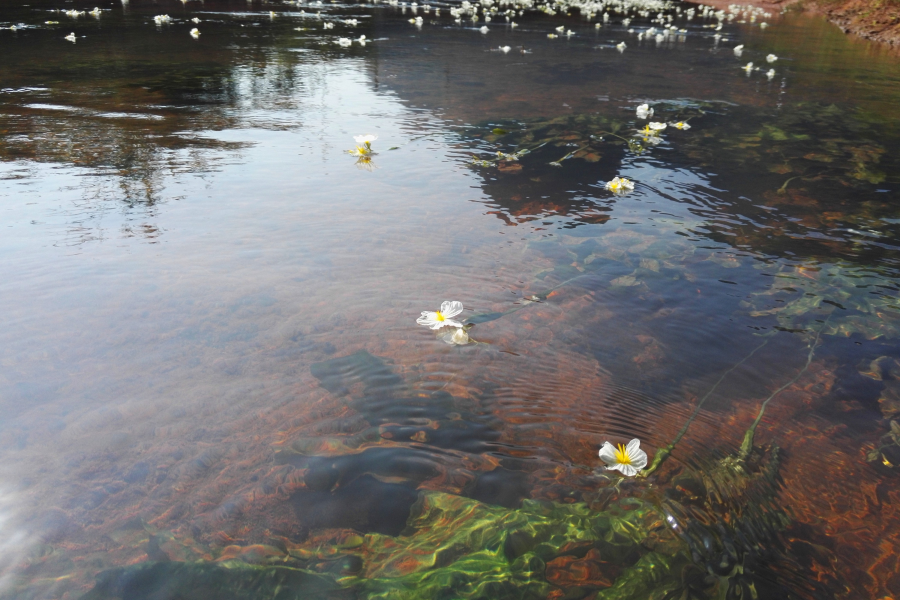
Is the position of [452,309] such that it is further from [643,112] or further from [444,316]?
[643,112]

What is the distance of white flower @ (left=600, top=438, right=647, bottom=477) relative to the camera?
1765mm

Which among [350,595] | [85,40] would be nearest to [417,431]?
[350,595]

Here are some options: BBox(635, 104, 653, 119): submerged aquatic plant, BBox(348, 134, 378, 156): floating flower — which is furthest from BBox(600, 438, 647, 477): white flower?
BBox(635, 104, 653, 119): submerged aquatic plant

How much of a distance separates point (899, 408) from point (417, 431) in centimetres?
176

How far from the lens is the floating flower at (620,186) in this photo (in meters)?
4.06

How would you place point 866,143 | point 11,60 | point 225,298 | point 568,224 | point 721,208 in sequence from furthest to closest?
point 11,60 < point 866,143 < point 721,208 < point 568,224 < point 225,298

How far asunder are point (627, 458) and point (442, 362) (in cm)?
81

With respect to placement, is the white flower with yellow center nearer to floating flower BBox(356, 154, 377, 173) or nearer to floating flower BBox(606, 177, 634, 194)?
floating flower BBox(356, 154, 377, 173)

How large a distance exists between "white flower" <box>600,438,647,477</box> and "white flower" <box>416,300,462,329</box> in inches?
33.6

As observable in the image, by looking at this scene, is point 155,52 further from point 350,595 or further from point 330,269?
point 350,595

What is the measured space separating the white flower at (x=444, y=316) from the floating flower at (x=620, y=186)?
215cm

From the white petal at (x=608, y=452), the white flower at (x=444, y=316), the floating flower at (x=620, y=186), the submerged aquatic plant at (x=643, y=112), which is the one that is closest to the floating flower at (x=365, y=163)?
the floating flower at (x=620, y=186)

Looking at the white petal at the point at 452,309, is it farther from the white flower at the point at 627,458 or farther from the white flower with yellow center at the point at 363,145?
the white flower with yellow center at the point at 363,145

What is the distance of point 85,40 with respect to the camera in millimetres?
10000
